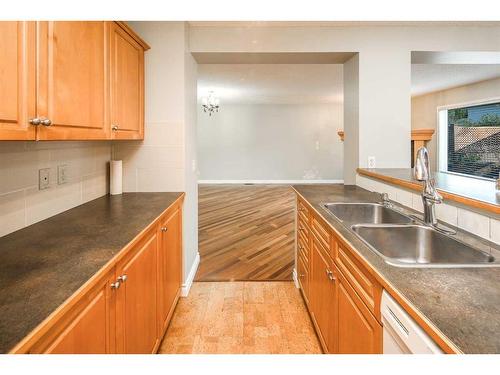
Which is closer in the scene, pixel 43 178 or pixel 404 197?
pixel 43 178

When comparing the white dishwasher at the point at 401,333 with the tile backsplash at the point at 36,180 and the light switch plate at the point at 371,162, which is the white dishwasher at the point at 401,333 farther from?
the light switch plate at the point at 371,162

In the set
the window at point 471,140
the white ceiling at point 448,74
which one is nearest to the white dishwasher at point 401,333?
the window at point 471,140

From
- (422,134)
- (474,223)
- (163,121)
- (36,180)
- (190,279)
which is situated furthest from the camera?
(422,134)

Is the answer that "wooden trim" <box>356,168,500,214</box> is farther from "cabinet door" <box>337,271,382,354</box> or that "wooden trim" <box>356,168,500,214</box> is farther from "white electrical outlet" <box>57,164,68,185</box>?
"white electrical outlet" <box>57,164,68,185</box>

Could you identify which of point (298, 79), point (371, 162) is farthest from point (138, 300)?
point (298, 79)

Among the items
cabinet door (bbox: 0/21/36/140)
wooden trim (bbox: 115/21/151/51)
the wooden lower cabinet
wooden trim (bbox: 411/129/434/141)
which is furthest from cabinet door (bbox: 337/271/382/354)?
wooden trim (bbox: 411/129/434/141)

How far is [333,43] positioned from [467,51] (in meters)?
1.16

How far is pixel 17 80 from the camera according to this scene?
3.62ft

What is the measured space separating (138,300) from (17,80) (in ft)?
3.18

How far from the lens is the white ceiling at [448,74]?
17.0ft

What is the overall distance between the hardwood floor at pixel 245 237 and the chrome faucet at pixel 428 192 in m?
1.73

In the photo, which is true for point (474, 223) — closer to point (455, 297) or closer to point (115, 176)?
point (455, 297)

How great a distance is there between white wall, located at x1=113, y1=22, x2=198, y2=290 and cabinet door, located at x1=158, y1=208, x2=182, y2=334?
0.84 ft

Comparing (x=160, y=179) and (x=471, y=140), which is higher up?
(x=471, y=140)
